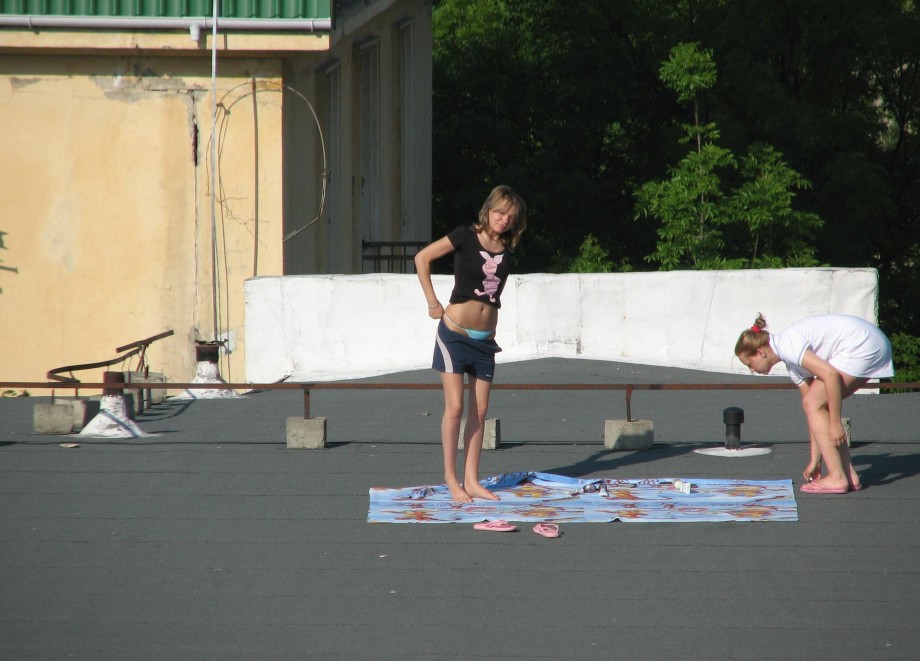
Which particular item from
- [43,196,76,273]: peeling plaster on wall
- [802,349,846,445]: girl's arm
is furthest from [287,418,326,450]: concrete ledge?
[43,196,76,273]: peeling plaster on wall

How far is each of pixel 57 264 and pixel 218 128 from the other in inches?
96.8

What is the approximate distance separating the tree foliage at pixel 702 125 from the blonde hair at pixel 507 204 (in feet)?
42.7

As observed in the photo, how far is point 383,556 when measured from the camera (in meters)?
5.69

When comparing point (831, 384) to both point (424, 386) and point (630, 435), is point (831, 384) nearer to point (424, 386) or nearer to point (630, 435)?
point (630, 435)

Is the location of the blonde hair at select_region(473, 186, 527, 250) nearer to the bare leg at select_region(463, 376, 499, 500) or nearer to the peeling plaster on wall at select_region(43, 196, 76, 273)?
the bare leg at select_region(463, 376, 499, 500)

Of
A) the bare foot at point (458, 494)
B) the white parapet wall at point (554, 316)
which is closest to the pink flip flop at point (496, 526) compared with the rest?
the bare foot at point (458, 494)

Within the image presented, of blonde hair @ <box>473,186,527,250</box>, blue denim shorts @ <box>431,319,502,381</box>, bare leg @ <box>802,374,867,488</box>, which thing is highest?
blonde hair @ <box>473,186,527,250</box>

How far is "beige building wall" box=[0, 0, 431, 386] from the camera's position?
13500mm

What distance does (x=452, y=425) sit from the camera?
21.9 ft

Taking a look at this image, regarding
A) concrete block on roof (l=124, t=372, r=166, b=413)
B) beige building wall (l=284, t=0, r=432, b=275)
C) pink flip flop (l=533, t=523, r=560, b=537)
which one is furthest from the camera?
beige building wall (l=284, t=0, r=432, b=275)

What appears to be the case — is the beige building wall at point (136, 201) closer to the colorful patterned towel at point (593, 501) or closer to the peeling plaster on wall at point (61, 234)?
the peeling plaster on wall at point (61, 234)

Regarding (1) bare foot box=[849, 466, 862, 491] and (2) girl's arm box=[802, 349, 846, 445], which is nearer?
(2) girl's arm box=[802, 349, 846, 445]

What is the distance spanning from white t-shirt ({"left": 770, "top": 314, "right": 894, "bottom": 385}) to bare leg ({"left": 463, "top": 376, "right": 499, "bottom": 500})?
168 cm

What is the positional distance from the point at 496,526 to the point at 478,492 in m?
0.70
